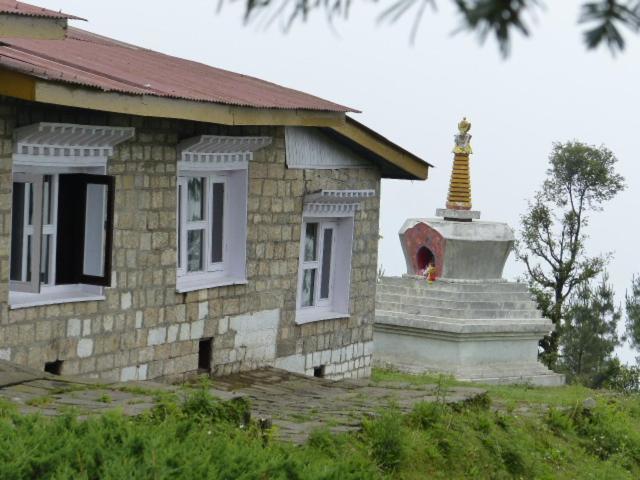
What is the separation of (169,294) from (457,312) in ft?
42.3

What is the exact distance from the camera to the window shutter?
12.0 meters

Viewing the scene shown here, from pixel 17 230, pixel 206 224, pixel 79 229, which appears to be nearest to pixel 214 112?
pixel 79 229

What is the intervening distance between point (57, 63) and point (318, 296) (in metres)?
5.69

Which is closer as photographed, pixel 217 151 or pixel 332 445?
pixel 332 445

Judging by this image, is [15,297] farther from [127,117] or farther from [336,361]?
[336,361]

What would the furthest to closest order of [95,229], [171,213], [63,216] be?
1. [171,213]
2. [95,229]
3. [63,216]

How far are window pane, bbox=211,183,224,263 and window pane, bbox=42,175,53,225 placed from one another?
104 inches

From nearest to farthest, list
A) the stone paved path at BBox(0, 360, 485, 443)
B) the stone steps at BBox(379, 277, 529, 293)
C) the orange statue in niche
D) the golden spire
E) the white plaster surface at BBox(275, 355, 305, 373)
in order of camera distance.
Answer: the stone paved path at BBox(0, 360, 485, 443) < the white plaster surface at BBox(275, 355, 305, 373) < the stone steps at BBox(379, 277, 529, 293) < the orange statue in niche < the golden spire

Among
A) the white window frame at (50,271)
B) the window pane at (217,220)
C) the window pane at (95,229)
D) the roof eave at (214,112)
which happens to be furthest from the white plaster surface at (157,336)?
the roof eave at (214,112)

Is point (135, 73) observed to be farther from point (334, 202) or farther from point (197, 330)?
point (334, 202)

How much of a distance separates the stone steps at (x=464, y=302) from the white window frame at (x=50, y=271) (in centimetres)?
1415

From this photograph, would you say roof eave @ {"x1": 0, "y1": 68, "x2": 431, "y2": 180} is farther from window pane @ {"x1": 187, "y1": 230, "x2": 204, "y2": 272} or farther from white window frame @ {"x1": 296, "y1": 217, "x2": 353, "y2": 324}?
window pane @ {"x1": 187, "y1": 230, "x2": 204, "y2": 272}

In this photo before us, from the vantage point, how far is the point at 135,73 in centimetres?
1312

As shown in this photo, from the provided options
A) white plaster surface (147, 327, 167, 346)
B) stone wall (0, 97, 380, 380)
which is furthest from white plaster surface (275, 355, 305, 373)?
white plaster surface (147, 327, 167, 346)
